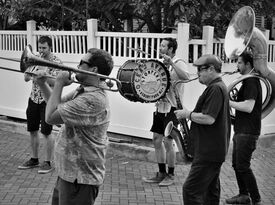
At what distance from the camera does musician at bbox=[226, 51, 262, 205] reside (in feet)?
14.7

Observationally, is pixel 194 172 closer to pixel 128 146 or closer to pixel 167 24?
pixel 128 146

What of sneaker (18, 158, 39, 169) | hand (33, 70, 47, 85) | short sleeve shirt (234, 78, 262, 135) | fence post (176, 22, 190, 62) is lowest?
sneaker (18, 158, 39, 169)

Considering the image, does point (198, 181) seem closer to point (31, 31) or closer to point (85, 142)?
point (85, 142)

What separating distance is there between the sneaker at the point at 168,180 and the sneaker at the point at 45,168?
1439 mm

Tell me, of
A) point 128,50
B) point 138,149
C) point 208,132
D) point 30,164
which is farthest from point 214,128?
point 128,50

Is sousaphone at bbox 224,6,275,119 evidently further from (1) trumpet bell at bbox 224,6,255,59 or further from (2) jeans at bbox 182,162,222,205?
(2) jeans at bbox 182,162,222,205

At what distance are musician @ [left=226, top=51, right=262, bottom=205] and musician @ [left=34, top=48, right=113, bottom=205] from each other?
185 cm

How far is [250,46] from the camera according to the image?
4.74 metres

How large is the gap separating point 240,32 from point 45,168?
288 centimetres

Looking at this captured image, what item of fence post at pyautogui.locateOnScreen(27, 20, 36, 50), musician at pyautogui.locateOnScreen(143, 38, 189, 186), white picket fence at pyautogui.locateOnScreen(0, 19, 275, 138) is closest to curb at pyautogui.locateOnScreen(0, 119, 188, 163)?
white picket fence at pyautogui.locateOnScreen(0, 19, 275, 138)

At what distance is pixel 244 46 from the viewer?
4.68 metres

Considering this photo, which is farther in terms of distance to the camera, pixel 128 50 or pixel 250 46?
pixel 128 50

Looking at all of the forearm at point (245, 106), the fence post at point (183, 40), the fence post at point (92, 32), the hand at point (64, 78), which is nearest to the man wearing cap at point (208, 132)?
the forearm at point (245, 106)

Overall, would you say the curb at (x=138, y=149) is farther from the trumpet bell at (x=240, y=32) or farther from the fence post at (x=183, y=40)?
the trumpet bell at (x=240, y=32)
